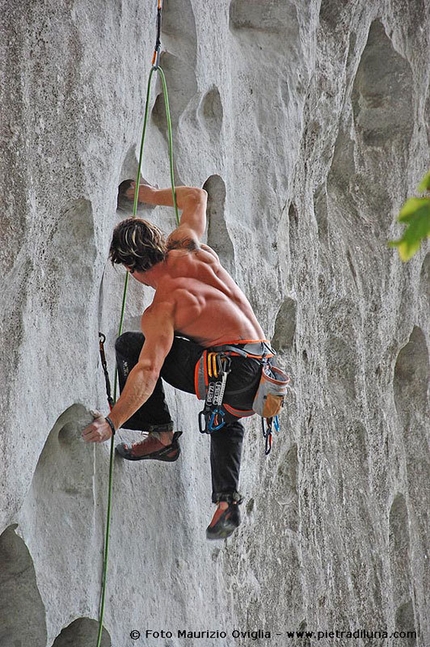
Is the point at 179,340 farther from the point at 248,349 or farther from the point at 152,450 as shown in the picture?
the point at 152,450

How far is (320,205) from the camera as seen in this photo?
20.4ft

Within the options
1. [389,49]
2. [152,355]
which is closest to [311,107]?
[389,49]

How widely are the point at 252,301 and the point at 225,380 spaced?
1.45 meters

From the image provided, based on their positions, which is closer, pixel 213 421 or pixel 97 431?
pixel 97 431

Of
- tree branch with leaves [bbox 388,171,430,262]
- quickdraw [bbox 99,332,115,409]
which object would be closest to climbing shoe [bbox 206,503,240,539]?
quickdraw [bbox 99,332,115,409]

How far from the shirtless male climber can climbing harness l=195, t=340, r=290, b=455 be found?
0.06 ft

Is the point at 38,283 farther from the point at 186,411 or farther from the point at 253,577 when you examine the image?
the point at 253,577

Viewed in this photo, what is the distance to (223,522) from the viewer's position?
12.7ft

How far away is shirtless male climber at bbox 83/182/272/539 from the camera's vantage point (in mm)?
3506

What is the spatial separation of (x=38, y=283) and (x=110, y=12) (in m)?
0.98

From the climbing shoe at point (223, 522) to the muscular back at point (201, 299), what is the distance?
2.09ft

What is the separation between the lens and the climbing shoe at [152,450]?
383 centimetres

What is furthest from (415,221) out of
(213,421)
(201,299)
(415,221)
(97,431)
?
(213,421)

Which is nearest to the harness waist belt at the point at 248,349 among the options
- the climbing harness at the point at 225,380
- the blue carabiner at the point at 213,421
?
the climbing harness at the point at 225,380
